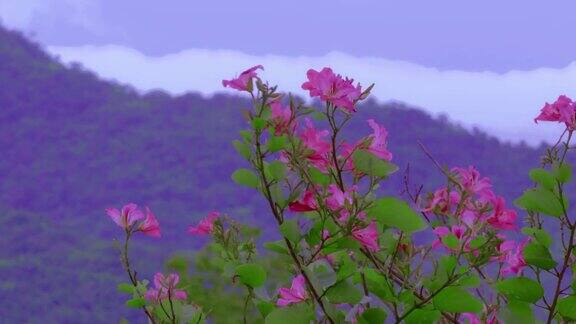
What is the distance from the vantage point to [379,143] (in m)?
1.97

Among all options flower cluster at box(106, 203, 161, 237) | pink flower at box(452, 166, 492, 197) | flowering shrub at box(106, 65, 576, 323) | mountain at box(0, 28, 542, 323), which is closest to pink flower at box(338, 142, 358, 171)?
flowering shrub at box(106, 65, 576, 323)

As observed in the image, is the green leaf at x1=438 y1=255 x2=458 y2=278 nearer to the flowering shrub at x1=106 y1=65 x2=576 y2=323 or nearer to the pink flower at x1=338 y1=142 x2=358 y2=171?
the flowering shrub at x1=106 y1=65 x2=576 y2=323

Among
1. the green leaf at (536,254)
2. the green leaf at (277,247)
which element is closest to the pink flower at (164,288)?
the green leaf at (277,247)

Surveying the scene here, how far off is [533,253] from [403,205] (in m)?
0.28

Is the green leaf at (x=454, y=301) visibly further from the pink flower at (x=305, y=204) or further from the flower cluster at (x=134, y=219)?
the flower cluster at (x=134, y=219)

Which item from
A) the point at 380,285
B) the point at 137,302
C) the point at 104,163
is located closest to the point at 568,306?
the point at 380,285

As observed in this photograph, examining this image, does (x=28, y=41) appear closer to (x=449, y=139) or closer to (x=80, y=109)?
(x=80, y=109)

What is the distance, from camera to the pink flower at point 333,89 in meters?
1.96

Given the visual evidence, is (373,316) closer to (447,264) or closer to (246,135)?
(447,264)

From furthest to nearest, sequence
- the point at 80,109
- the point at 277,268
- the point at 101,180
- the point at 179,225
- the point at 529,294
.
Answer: the point at 80,109, the point at 101,180, the point at 179,225, the point at 277,268, the point at 529,294

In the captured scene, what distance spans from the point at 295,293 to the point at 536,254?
1.35ft

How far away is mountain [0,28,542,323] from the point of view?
51.5m

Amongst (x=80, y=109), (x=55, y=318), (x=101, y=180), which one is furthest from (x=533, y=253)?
(x=80, y=109)

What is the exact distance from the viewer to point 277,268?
1434 cm
